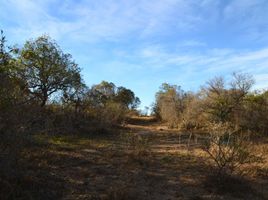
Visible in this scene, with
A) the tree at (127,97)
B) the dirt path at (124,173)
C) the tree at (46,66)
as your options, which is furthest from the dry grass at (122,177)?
the tree at (127,97)

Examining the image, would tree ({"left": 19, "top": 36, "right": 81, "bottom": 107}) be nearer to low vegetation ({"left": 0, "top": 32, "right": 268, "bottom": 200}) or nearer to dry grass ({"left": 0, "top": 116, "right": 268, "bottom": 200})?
low vegetation ({"left": 0, "top": 32, "right": 268, "bottom": 200})

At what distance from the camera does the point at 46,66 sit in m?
17.2

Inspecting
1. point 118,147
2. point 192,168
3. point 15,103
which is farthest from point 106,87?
point 15,103

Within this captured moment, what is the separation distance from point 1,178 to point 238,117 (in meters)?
17.8

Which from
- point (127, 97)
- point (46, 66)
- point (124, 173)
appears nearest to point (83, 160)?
point (124, 173)

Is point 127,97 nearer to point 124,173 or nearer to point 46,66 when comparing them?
point 46,66

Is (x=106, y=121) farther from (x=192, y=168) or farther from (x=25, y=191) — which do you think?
(x=25, y=191)

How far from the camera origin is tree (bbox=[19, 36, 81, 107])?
1684 cm

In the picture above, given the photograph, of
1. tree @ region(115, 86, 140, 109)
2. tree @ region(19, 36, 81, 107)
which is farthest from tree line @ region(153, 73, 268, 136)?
tree @ region(115, 86, 140, 109)

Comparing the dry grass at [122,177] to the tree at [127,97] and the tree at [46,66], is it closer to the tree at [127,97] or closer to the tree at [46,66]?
the tree at [46,66]

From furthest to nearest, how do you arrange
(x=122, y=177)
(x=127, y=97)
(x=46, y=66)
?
(x=127, y=97) < (x=46, y=66) < (x=122, y=177)

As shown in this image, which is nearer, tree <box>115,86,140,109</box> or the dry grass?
the dry grass

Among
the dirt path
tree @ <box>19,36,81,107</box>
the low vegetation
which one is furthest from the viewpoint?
tree @ <box>19,36,81,107</box>

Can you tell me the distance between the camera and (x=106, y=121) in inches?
726
